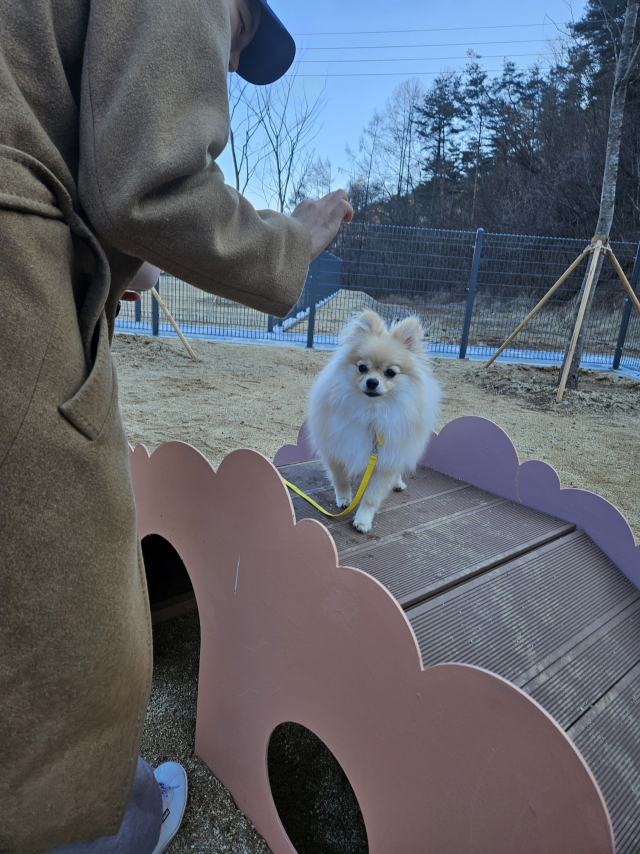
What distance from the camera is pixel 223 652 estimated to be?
142cm

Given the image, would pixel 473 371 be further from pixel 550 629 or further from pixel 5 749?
pixel 5 749

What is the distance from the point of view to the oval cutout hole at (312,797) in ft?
4.67

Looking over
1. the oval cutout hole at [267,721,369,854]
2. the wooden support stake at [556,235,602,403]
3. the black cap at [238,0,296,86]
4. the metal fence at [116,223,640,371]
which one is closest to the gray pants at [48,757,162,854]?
the oval cutout hole at [267,721,369,854]

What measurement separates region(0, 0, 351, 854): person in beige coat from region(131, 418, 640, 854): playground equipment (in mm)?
452

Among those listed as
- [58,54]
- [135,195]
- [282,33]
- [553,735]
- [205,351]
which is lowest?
[205,351]

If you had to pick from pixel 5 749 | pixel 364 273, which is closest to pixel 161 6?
pixel 5 749

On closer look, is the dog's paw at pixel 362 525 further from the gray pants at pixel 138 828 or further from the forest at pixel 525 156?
the forest at pixel 525 156

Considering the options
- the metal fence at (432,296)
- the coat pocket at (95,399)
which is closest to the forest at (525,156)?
the metal fence at (432,296)

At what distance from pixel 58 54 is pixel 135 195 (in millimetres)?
191

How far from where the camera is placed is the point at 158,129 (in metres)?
0.62

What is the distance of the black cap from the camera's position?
910 millimetres

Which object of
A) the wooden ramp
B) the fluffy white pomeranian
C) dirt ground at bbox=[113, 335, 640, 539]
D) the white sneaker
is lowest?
the white sneaker

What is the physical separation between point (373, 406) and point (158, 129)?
4.46 ft

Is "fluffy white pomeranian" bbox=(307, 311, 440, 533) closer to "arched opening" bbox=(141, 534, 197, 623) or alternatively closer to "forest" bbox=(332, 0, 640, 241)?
"arched opening" bbox=(141, 534, 197, 623)
